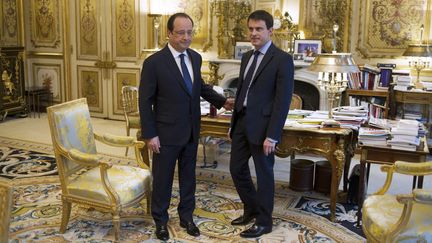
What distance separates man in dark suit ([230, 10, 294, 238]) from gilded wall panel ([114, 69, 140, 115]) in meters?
4.33

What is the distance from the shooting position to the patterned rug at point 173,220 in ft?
10.4

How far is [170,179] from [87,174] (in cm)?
59

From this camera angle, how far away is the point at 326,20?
586 centimetres

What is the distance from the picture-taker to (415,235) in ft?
7.72

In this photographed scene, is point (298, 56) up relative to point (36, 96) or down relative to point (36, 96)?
up

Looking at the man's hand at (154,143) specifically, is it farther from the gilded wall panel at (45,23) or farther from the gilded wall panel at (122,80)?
the gilded wall panel at (45,23)

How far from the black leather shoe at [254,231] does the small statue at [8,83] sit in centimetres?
547

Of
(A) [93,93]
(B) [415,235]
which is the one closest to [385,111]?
(B) [415,235]

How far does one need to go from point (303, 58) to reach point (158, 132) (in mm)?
3328

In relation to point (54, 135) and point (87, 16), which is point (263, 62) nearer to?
point (54, 135)

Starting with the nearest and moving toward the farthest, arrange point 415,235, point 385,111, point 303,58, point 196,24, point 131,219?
point 415,235, point 131,219, point 385,111, point 303,58, point 196,24

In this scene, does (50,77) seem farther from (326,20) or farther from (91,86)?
(326,20)

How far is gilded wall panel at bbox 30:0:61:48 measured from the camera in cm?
781

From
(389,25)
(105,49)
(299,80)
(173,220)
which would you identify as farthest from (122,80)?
(173,220)
